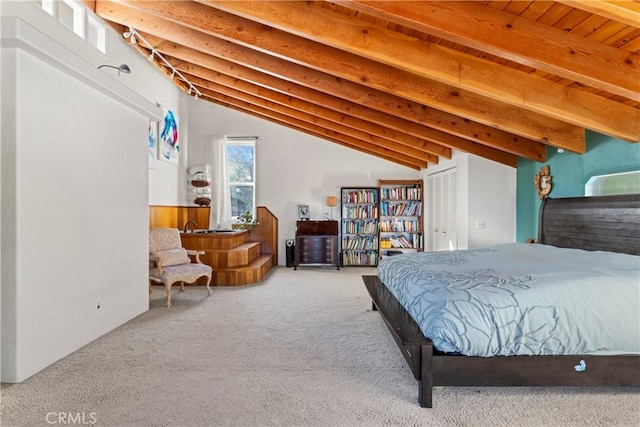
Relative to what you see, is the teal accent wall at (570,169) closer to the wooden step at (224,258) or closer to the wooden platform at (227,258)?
the wooden platform at (227,258)

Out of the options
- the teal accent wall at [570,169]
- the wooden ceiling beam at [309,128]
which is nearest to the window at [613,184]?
the teal accent wall at [570,169]

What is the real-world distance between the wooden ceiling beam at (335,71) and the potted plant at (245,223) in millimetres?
3341

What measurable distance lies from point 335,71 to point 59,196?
260 cm

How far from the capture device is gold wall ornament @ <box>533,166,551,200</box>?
4.15 meters

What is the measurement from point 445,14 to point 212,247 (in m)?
4.37

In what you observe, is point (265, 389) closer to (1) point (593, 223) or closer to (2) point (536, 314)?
(2) point (536, 314)

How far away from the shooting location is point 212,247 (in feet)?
17.5

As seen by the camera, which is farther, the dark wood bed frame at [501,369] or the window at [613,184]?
the window at [613,184]

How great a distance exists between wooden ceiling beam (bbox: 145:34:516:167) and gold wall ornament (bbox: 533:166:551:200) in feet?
2.03

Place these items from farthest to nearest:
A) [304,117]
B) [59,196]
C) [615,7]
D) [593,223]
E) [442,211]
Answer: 1. [442,211]
2. [304,117]
3. [593,223]
4. [59,196]
5. [615,7]

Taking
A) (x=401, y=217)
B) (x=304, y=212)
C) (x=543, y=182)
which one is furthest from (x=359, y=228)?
(x=543, y=182)

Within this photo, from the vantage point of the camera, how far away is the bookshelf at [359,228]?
6855 mm

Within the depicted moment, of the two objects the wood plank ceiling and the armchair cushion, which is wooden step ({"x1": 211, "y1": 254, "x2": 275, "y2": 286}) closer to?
the armchair cushion

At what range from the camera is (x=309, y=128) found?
21.1 ft
